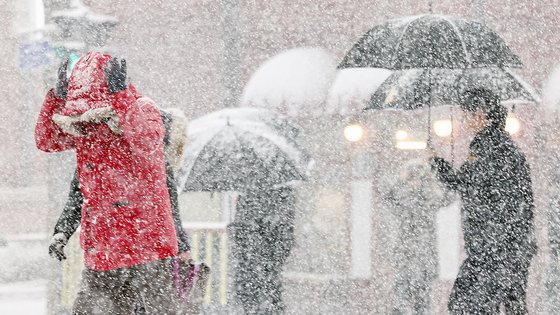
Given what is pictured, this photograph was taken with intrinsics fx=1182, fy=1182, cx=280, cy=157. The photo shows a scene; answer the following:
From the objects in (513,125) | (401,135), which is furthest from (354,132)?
(513,125)

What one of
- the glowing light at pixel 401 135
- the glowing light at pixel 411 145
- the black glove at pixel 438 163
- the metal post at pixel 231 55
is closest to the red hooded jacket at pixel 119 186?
the black glove at pixel 438 163

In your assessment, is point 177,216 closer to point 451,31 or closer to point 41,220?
point 451,31

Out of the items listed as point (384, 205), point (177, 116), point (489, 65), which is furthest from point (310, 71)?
point (177, 116)

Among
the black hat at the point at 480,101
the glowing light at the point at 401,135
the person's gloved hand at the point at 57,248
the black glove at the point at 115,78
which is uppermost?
the black glove at the point at 115,78

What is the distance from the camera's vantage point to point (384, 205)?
10617 mm

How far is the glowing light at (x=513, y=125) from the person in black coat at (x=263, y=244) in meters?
3.45

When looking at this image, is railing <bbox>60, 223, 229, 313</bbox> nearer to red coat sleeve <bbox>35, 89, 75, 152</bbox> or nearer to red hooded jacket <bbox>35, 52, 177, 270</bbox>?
red coat sleeve <bbox>35, 89, 75, 152</bbox>

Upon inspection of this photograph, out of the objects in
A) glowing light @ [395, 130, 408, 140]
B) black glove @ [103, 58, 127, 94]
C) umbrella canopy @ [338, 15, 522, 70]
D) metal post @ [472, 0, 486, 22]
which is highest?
metal post @ [472, 0, 486, 22]

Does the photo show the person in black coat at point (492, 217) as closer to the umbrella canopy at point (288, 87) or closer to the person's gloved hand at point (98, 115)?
the person's gloved hand at point (98, 115)

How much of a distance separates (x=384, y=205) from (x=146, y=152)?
636 cm

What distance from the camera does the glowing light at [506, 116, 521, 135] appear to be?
1095cm

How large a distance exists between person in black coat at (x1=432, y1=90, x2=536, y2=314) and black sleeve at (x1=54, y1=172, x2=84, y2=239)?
2362 millimetres

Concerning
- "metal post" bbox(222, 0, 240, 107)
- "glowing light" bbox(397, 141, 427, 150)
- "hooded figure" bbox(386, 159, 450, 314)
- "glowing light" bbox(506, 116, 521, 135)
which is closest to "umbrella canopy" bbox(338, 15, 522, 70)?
"hooded figure" bbox(386, 159, 450, 314)

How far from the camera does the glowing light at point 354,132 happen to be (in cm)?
1128
